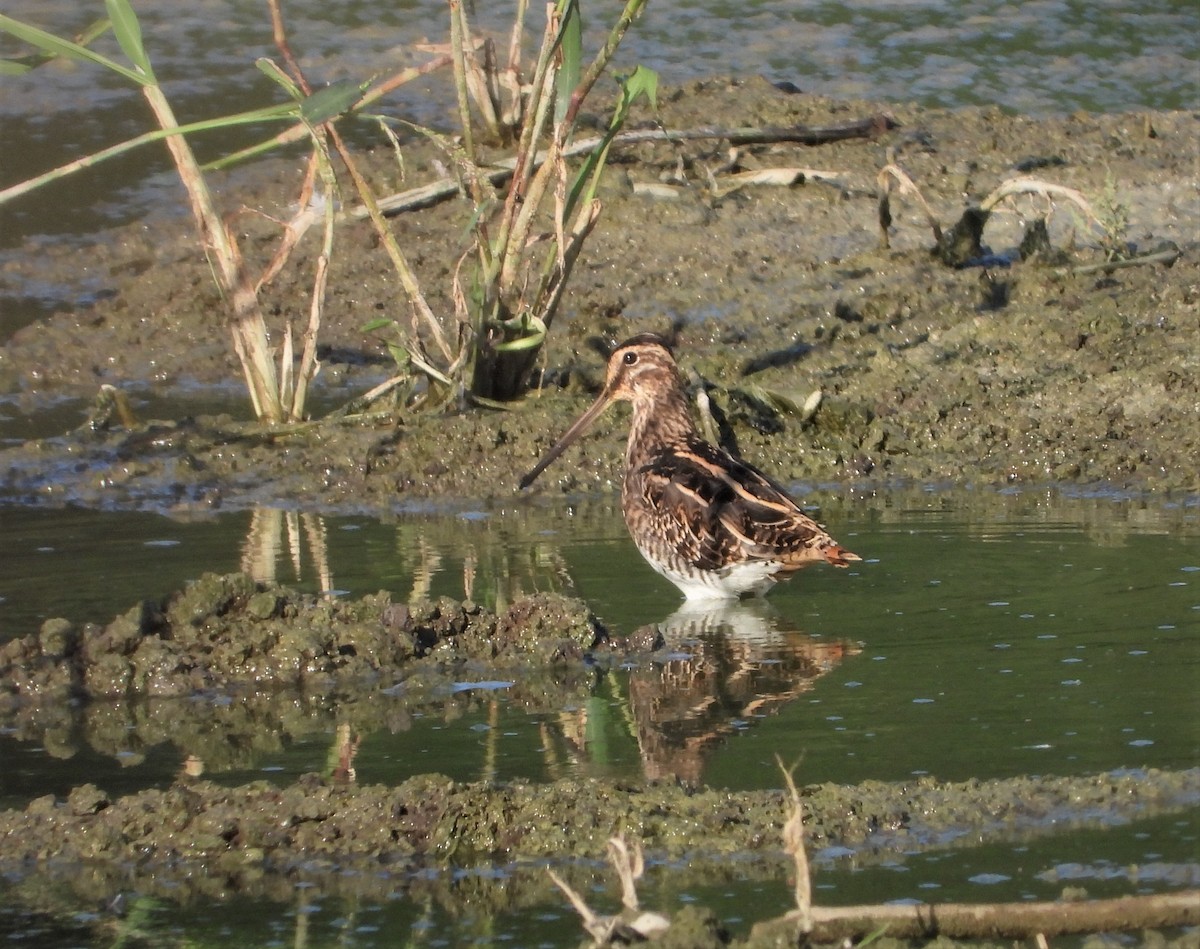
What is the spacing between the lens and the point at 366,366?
975cm

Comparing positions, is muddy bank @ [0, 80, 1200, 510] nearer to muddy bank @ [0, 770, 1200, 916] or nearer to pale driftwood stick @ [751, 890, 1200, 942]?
muddy bank @ [0, 770, 1200, 916]

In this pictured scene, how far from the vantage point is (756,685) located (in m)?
5.36

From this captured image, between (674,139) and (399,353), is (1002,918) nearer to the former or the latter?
(399,353)

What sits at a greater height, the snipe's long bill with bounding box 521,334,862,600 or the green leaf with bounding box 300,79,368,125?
the green leaf with bounding box 300,79,368,125

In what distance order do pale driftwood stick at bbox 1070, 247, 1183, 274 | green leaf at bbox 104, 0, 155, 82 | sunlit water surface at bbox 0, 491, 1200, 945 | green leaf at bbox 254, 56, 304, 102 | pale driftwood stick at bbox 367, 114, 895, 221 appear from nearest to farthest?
sunlit water surface at bbox 0, 491, 1200, 945, green leaf at bbox 104, 0, 155, 82, green leaf at bbox 254, 56, 304, 102, pale driftwood stick at bbox 1070, 247, 1183, 274, pale driftwood stick at bbox 367, 114, 895, 221

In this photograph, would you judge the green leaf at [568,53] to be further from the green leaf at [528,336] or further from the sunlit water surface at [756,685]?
the sunlit water surface at [756,685]

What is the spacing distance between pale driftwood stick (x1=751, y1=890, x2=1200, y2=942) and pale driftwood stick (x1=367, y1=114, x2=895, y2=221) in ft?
22.6

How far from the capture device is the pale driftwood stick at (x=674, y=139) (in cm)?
1033

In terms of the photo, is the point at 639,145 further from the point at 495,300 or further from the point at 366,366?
the point at 495,300

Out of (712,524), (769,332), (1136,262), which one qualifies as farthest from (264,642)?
(1136,262)

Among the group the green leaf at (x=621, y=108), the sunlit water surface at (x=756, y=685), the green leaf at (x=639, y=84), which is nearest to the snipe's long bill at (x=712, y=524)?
the sunlit water surface at (x=756, y=685)

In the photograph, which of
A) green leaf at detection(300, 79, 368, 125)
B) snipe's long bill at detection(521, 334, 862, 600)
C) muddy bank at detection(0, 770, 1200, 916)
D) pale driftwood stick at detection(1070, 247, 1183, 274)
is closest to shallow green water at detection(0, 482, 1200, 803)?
snipe's long bill at detection(521, 334, 862, 600)

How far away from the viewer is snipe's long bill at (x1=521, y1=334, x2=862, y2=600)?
6.38 metres

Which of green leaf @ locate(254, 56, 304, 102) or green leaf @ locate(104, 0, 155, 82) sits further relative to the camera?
green leaf @ locate(254, 56, 304, 102)
